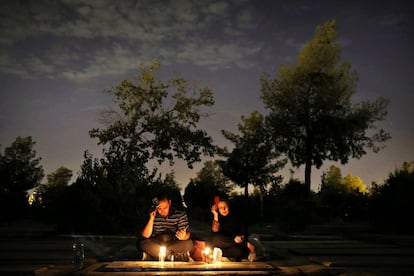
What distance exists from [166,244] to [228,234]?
3.49 feet

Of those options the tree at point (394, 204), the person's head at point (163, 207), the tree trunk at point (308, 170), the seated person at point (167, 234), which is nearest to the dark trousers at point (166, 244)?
the seated person at point (167, 234)

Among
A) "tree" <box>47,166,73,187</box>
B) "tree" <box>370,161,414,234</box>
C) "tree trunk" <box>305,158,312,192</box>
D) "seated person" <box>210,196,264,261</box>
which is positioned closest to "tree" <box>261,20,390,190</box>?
"tree trunk" <box>305,158,312,192</box>

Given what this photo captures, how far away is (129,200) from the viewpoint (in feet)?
61.0

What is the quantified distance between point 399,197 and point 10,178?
36072mm

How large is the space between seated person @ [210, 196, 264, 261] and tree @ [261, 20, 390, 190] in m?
28.7

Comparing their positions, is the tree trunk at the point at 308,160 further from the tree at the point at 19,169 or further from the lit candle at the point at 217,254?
the lit candle at the point at 217,254

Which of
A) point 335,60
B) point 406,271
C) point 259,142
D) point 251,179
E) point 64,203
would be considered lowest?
point 406,271

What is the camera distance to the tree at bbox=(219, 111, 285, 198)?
47.3 m

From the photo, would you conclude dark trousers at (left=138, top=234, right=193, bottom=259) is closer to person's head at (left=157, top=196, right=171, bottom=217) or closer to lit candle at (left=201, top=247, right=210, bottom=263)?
lit candle at (left=201, top=247, right=210, bottom=263)

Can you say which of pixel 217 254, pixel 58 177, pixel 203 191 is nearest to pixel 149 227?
A: pixel 217 254

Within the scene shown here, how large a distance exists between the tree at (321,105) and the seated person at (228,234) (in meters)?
28.7

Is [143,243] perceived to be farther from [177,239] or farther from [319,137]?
[319,137]

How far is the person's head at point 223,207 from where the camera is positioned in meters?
8.40

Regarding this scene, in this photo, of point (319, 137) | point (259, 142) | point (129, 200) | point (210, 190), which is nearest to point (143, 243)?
point (129, 200)
